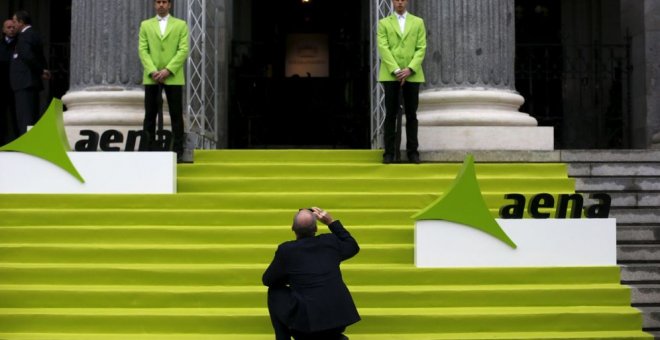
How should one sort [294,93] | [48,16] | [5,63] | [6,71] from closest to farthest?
[5,63]
[6,71]
[294,93]
[48,16]

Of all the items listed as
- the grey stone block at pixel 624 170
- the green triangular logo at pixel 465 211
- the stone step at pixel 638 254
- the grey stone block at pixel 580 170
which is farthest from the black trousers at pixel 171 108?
the stone step at pixel 638 254

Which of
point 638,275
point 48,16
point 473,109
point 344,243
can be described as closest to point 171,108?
point 473,109

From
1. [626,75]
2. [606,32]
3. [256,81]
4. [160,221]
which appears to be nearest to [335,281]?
[160,221]

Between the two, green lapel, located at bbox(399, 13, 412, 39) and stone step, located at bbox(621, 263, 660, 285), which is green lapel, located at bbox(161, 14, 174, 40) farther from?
stone step, located at bbox(621, 263, 660, 285)

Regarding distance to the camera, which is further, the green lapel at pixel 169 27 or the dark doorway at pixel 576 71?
the dark doorway at pixel 576 71

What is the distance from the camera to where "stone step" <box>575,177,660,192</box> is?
1014cm

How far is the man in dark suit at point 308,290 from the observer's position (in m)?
6.38

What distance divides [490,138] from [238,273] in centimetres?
477

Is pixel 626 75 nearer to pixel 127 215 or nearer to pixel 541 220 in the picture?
pixel 541 220

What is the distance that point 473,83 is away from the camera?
11742 millimetres

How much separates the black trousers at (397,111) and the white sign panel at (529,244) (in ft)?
8.29

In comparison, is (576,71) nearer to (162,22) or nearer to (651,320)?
(162,22)

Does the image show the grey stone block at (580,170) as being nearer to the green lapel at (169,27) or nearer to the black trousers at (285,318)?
the black trousers at (285,318)

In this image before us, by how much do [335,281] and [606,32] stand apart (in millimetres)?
13789
